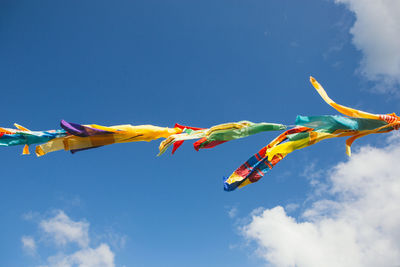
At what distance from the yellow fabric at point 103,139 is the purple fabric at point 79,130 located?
8cm

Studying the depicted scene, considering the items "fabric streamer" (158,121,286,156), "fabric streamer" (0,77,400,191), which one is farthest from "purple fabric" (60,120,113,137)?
"fabric streamer" (158,121,286,156)

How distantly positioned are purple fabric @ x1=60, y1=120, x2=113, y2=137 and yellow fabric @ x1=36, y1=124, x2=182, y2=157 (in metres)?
0.08

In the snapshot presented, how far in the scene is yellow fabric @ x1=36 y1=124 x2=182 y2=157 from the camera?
16.1 ft

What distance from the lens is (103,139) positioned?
494cm

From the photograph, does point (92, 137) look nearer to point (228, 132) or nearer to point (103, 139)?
point (103, 139)

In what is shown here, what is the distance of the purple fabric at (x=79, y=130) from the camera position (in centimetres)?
468

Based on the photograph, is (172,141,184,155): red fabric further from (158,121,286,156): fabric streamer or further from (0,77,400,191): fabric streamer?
(158,121,286,156): fabric streamer

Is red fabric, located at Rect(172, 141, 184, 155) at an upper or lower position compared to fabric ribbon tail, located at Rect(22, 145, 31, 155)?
lower

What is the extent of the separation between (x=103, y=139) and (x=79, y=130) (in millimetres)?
411

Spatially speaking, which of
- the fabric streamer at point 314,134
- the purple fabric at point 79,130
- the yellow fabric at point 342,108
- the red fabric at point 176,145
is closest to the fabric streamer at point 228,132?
the red fabric at point 176,145

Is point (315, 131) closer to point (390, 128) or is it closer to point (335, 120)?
point (335, 120)

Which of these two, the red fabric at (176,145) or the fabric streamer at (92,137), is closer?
the fabric streamer at (92,137)

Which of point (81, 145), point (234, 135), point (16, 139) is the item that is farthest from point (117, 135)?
point (234, 135)

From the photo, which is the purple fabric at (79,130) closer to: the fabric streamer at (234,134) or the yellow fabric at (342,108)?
the fabric streamer at (234,134)
